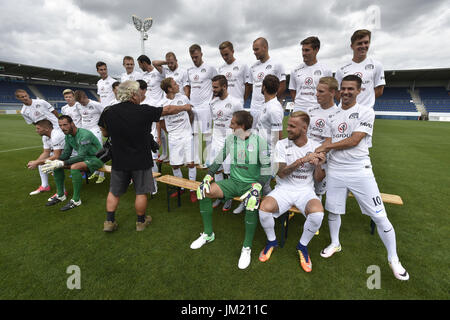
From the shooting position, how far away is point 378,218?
2.50 m

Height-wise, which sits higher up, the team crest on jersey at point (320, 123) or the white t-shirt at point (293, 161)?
the team crest on jersey at point (320, 123)

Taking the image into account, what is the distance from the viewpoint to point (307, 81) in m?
3.91

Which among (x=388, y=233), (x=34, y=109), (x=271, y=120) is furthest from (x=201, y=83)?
(x=34, y=109)

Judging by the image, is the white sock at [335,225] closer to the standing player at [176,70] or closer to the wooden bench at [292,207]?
the wooden bench at [292,207]

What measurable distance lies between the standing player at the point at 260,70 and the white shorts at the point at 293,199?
1.92 metres

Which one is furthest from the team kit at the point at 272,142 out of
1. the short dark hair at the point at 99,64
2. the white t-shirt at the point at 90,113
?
the short dark hair at the point at 99,64

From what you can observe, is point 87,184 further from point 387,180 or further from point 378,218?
point 387,180

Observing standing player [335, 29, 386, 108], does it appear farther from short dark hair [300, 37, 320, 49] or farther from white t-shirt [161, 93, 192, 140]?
white t-shirt [161, 93, 192, 140]

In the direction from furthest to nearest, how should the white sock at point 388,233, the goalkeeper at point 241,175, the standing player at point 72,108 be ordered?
the standing player at point 72,108 → the goalkeeper at point 241,175 → the white sock at point 388,233

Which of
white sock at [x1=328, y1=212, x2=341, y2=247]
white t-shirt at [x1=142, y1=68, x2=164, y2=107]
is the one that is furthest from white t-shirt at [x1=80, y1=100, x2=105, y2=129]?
white sock at [x1=328, y1=212, x2=341, y2=247]

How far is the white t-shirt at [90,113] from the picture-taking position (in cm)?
580

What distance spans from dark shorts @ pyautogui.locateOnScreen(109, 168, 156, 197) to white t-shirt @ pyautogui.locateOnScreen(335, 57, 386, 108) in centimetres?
374

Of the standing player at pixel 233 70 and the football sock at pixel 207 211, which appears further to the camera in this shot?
the standing player at pixel 233 70
